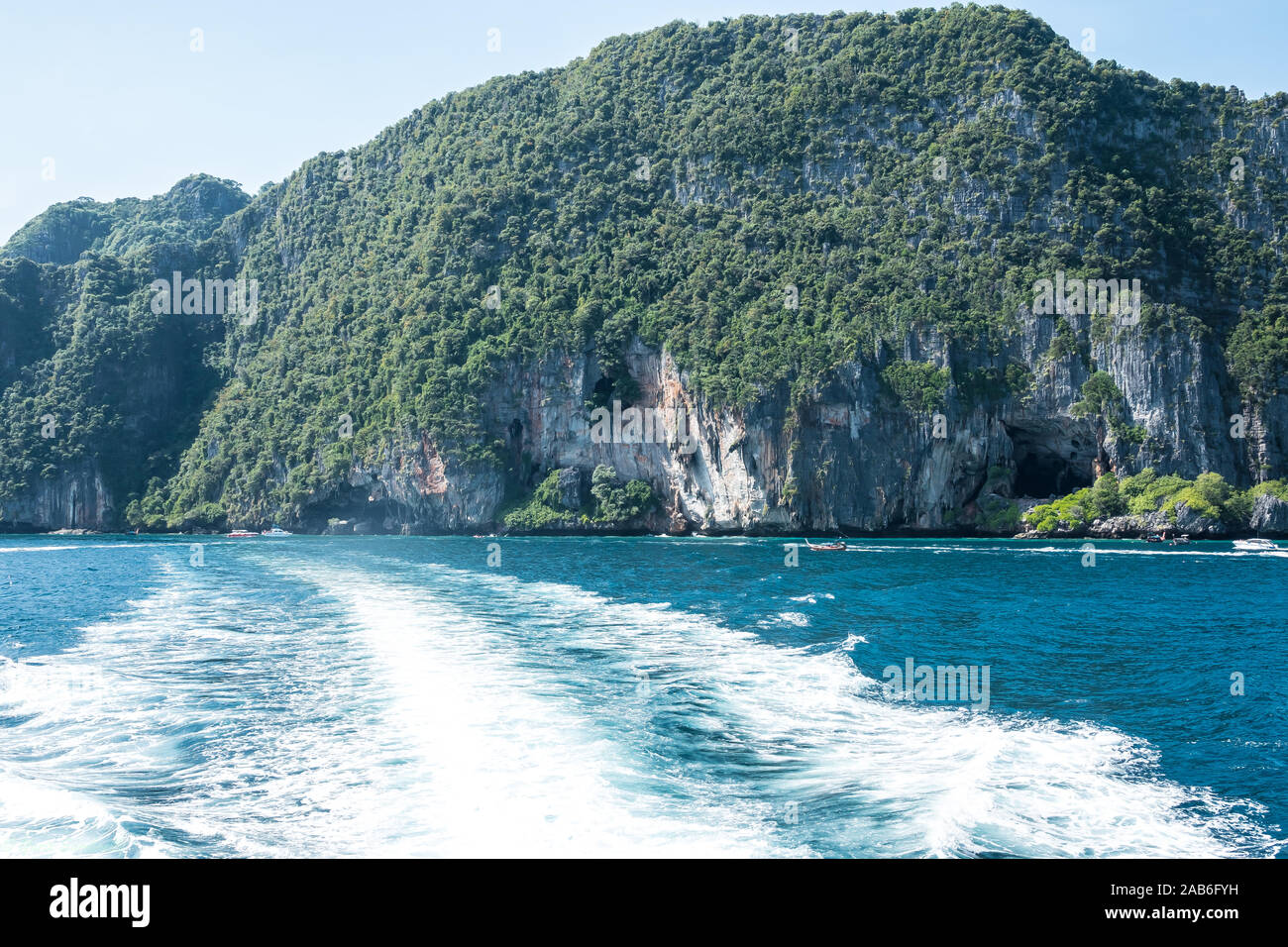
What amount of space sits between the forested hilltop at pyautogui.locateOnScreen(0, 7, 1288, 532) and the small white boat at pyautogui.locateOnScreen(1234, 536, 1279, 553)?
323 inches

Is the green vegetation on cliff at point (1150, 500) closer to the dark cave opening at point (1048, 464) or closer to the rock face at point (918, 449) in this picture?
the rock face at point (918, 449)

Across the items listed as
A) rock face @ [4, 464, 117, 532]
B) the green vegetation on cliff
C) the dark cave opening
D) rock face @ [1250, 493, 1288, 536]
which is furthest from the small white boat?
rock face @ [4, 464, 117, 532]

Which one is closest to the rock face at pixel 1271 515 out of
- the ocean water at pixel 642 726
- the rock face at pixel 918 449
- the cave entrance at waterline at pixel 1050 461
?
the rock face at pixel 918 449

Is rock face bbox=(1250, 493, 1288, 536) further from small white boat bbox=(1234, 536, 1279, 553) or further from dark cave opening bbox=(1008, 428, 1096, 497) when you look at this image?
dark cave opening bbox=(1008, 428, 1096, 497)

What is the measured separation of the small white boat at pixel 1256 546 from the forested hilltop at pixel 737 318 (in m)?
8.21

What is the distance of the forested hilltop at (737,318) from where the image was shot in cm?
7669

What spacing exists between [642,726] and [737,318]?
2924 inches

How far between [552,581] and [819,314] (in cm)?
5217

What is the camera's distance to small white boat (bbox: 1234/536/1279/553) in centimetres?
5603

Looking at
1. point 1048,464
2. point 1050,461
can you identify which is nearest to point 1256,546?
point 1050,461

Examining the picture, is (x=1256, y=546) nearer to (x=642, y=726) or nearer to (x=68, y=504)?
(x=642, y=726)

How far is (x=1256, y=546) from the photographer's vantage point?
58344 millimetres

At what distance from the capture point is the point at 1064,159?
294 feet
